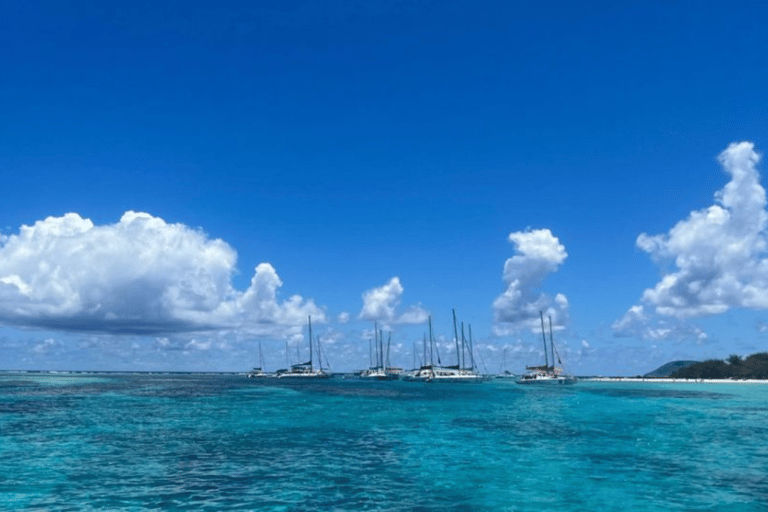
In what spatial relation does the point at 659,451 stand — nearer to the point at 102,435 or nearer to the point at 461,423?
the point at 461,423

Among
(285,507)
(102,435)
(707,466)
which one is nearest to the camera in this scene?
(285,507)

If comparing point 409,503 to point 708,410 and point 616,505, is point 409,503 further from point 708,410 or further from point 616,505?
point 708,410

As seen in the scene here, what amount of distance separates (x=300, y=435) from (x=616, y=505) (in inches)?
1062

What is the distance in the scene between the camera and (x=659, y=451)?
38000mm

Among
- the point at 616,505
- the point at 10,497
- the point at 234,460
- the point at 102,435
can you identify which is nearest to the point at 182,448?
the point at 234,460

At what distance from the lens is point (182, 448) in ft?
123

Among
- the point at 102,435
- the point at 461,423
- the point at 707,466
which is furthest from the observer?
the point at 461,423

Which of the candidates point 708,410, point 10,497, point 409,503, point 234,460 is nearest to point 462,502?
point 409,503

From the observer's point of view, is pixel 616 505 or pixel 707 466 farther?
pixel 707 466

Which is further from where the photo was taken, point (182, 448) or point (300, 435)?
point (300, 435)

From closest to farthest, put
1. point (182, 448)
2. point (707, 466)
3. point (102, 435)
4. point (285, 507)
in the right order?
1. point (285, 507)
2. point (707, 466)
3. point (182, 448)
4. point (102, 435)

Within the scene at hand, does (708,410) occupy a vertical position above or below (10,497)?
below

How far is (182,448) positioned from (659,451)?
105 ft

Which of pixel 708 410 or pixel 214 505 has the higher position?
pixel 214 505
